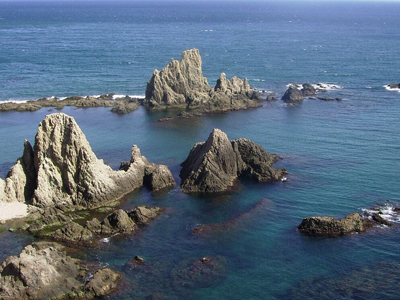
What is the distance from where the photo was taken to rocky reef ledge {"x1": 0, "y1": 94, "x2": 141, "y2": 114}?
119562mm

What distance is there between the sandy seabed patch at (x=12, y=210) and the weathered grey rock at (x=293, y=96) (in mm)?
79179

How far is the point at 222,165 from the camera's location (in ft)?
251

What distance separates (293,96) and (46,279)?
3593 inches

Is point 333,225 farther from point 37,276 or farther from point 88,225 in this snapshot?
point 37,276

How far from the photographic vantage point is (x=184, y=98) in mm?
126312

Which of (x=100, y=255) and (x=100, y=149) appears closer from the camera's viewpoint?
(x=100, y=255)

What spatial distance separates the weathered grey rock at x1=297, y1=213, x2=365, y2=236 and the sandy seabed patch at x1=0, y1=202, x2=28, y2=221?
35.6m

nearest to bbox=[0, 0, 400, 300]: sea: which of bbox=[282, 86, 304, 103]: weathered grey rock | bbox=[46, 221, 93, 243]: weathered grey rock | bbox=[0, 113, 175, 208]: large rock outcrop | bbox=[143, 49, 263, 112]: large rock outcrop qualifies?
bbox=[46, 221, 93, 243]: weathered grey rock

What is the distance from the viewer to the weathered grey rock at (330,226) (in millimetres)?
60531

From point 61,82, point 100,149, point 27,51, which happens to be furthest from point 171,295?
point 27,51

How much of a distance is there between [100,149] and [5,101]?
48.0 metres

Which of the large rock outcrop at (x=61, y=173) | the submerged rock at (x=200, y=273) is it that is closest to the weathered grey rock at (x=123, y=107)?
the large rock outcrop at (x=61, y=173)

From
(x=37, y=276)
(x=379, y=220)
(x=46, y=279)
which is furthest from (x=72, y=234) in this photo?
(x=379, y=220)

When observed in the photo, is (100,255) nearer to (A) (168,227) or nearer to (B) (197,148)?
(A) (168,227)
